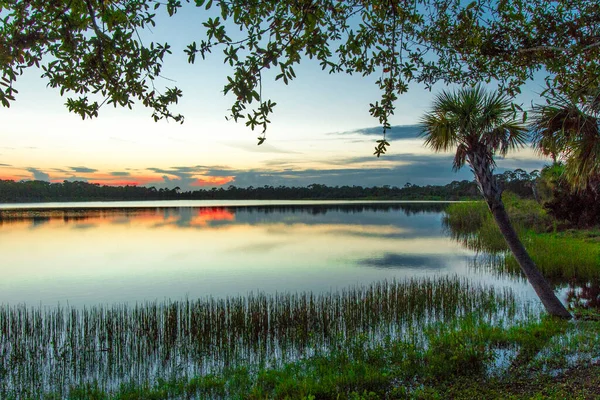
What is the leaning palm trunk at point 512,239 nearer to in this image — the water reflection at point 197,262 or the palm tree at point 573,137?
the palm tree at point 573,137

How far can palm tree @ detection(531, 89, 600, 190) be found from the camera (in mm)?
7528

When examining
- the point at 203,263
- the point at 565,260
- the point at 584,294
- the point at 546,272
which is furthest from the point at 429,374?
the point at 203,263

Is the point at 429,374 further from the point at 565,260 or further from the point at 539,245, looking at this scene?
the point at 539,245

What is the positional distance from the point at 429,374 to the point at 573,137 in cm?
527

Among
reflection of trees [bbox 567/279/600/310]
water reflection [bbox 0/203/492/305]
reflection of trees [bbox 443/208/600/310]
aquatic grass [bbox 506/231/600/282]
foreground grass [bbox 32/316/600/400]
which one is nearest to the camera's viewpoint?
foreground grass [bbox 32/316/600/400]

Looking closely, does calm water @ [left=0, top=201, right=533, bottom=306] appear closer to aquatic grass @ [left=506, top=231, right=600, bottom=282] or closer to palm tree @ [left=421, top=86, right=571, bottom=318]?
aquatic grass @ [left=506, top=231, right=600, bottom=282]

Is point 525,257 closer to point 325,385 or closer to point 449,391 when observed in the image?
point 449,391

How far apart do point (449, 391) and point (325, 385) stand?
6.22 ft

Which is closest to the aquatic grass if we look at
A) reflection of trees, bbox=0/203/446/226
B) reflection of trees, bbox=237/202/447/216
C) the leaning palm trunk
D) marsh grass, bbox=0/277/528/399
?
marsh grass, bbox=0/277/528/399

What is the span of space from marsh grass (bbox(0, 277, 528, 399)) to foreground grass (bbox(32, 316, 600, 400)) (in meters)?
0.66

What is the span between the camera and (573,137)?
314 inches

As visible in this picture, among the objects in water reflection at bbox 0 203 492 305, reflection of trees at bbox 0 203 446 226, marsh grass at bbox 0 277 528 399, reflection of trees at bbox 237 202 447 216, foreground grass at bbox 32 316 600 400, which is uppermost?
foreground grass at bbox 32 316 600 400

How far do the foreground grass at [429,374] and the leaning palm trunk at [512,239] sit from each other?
1.59 m

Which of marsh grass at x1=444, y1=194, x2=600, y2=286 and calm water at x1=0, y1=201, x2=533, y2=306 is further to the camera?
calm water at x1=0, y1=201, x2=533, y2=306
